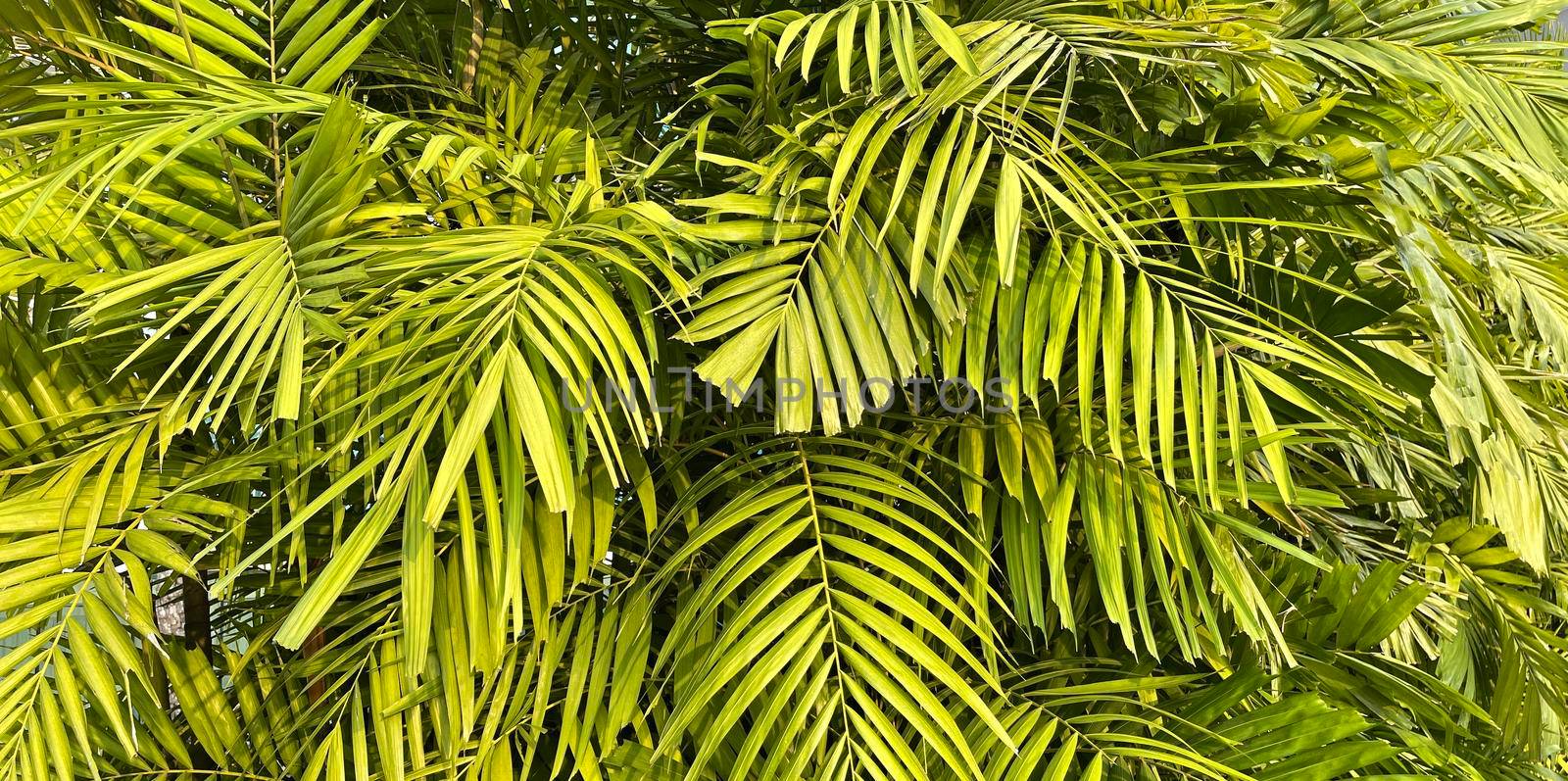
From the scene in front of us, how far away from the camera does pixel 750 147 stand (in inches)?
32.0

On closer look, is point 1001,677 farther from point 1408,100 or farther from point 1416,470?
point 1416,470

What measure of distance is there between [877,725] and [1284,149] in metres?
0.45

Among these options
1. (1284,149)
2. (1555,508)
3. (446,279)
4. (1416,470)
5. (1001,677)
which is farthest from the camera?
(1416,470)

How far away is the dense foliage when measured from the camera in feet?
2.02

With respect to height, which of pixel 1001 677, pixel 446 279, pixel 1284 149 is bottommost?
pixel 1001 677

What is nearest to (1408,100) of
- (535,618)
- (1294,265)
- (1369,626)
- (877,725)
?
(1294,265)

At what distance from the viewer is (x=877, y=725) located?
2.08ft

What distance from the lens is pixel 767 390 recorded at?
0.77 meters

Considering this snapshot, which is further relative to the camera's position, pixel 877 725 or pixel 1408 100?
pixel 1408 100

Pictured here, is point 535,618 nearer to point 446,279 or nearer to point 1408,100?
point 446,279

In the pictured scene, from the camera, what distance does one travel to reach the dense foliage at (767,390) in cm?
62

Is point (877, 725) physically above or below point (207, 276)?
below

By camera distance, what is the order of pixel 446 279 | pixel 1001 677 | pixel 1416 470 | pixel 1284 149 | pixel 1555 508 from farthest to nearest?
pixel 1416 470 → pixel 1555 508 → pixel 1001 677 → pixel 1284 149 → pixel 446 279

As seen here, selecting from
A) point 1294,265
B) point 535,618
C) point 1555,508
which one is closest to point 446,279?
point 535,618
